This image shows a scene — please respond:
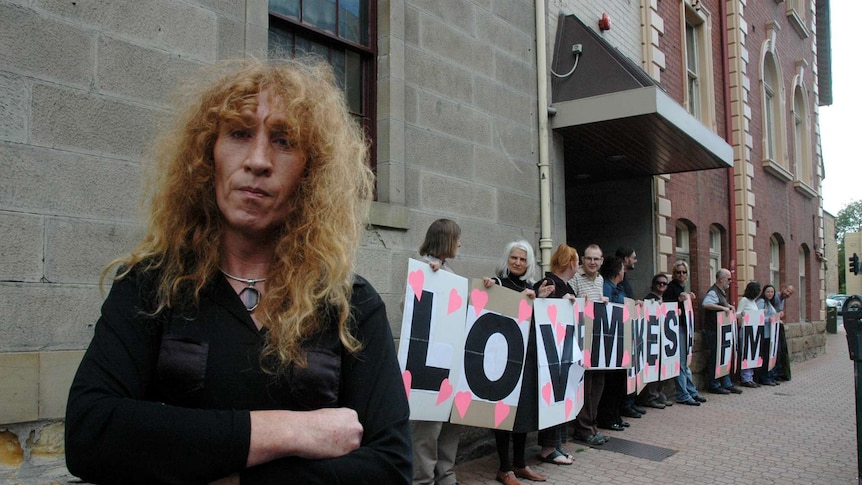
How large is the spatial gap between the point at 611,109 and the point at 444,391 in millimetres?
4293

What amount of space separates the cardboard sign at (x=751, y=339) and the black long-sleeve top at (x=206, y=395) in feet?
37.1

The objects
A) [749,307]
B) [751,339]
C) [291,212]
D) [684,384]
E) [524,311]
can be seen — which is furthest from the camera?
[749,307]

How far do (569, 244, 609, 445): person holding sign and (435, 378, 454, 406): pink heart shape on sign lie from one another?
96.4 inches

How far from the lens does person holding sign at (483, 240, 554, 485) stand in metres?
5.52

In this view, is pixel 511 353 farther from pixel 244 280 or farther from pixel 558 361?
pixel 244 280

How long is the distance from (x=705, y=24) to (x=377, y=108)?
10544 millimetres

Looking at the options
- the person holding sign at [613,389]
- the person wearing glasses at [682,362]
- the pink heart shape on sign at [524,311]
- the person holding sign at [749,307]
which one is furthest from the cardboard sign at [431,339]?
the person holding sign at [749,307]

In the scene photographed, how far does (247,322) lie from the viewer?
1.52 meters

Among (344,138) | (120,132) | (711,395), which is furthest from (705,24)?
(344,138)

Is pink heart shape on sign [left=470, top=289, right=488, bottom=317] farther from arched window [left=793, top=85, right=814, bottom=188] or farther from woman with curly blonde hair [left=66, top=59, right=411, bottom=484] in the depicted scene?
arched window [left=793, top=85, right=814, bottom=188]

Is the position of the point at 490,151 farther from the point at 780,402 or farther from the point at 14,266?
the point at 780,402

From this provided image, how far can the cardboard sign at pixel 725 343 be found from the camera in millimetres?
10633

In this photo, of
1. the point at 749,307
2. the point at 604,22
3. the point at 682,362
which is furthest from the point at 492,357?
the point at 749,307

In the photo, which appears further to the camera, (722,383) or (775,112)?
(775,112)
